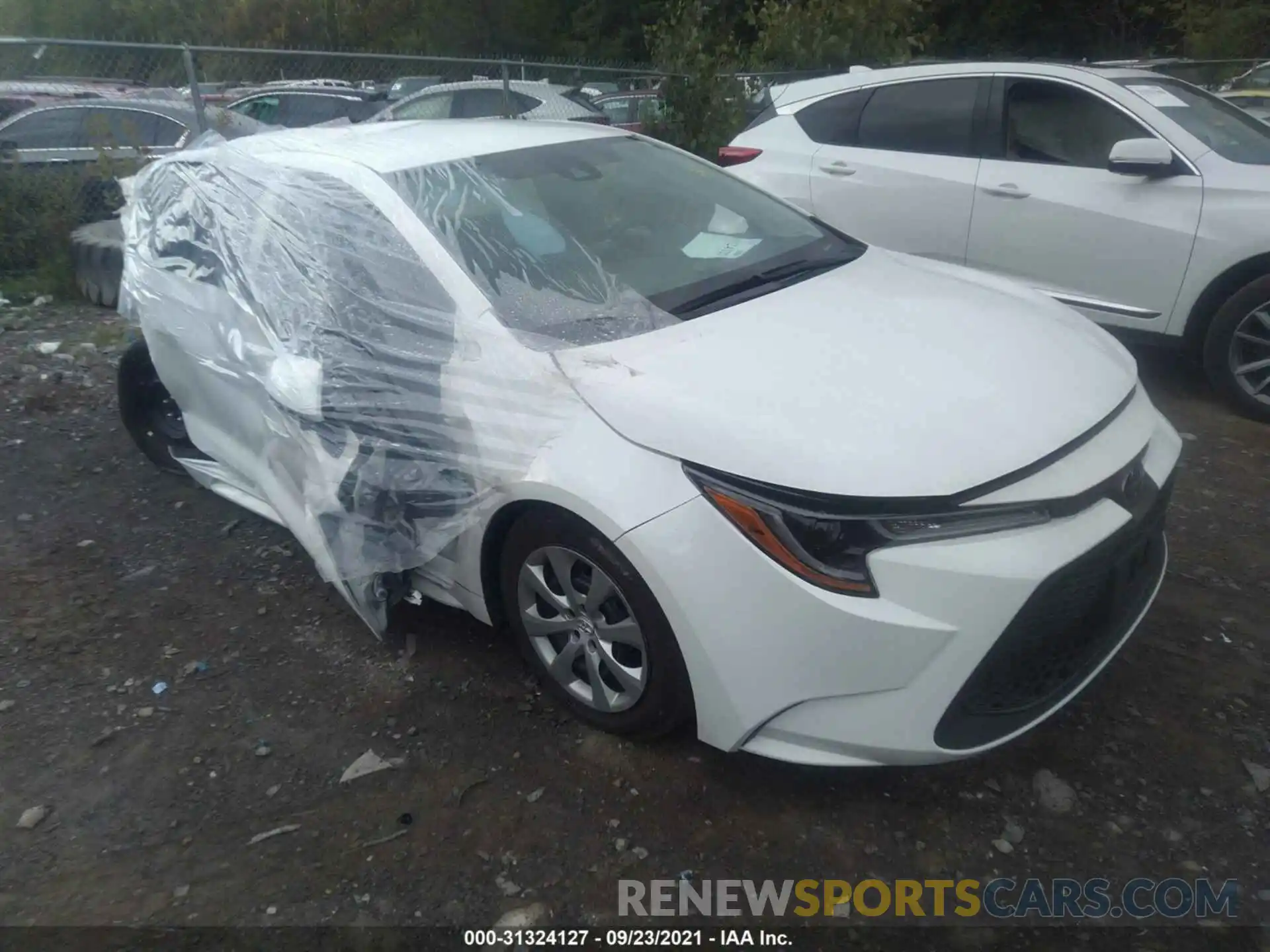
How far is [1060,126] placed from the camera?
5066 millimetres

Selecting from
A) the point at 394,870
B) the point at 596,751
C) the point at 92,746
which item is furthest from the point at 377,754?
the point at 92,746

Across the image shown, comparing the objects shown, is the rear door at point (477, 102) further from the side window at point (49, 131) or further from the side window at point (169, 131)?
the side window at point (49, 131)

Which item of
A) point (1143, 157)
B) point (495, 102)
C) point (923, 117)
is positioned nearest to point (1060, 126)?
point (1143, 157)

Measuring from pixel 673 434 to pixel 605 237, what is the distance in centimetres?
103

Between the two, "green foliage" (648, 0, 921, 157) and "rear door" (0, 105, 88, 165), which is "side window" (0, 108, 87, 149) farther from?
"green foliage" (648, 0, 921, 157)

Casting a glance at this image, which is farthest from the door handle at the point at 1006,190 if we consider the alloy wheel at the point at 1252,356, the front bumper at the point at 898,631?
the front bumper at the point at 898,631

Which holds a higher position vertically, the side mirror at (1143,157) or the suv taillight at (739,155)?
the side mirror at (1143,157)

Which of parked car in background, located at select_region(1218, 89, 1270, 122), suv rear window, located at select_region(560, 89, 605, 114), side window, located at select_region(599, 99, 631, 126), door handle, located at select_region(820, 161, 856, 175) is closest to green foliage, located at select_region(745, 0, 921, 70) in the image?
side window, located at select_region(599, 99, 631, 126)

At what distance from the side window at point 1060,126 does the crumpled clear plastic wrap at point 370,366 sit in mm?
3258

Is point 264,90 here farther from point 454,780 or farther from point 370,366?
point 454,780

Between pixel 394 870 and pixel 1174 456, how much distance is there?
2.37m

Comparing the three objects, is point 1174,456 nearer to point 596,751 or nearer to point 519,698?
point 596,751

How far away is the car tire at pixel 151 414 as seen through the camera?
4.43 m

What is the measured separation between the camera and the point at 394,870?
2.40m
